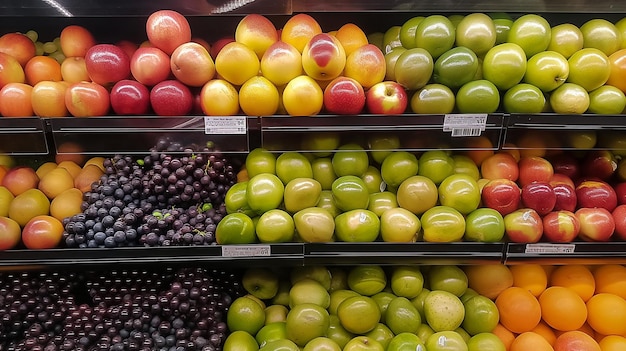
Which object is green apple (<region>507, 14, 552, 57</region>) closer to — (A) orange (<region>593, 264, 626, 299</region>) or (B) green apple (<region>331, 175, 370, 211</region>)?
(B) green apple (<region>331, 175, 370, 211</region>)

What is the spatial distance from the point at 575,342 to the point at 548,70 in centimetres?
88

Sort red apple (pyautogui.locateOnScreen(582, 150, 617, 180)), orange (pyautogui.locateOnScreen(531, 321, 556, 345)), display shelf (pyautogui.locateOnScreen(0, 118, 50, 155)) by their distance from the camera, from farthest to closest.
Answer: red apple (pyautogui.locateOnScreen(582, 150, 617, 180)), orange (pyautogui.locateOnScreen(531, 321, 556, 345)), display shelf (pyautogui.locateOnScreen(0, 118, 50, 155))

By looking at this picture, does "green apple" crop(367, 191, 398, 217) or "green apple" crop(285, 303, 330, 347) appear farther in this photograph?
"green apple" crop(367, 191, 398, 217)

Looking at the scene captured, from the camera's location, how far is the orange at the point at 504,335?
1.40m

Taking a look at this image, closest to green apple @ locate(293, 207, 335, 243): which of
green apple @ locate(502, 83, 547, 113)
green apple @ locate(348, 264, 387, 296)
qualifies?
green apple @ locate(348, 264, 387, 296)

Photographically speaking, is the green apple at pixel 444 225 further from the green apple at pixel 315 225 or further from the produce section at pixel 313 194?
the green apple at pixel 315 225

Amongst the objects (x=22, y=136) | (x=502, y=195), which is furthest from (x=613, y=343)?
(x=22, y=136)

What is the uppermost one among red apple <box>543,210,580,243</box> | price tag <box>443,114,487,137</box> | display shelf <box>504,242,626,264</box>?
price tag <box>443,114,487,137</box>

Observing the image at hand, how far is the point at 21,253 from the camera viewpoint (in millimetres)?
1250

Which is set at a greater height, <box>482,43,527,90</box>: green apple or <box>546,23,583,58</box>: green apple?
<box>546,23,583,58</box>: green apple

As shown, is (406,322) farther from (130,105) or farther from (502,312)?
(130,105)

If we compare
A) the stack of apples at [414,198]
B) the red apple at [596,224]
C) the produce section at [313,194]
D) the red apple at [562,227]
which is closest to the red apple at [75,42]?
the produce section at [313,194]

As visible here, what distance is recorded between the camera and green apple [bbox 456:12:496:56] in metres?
1.37

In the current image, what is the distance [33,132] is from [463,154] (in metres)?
1.41
